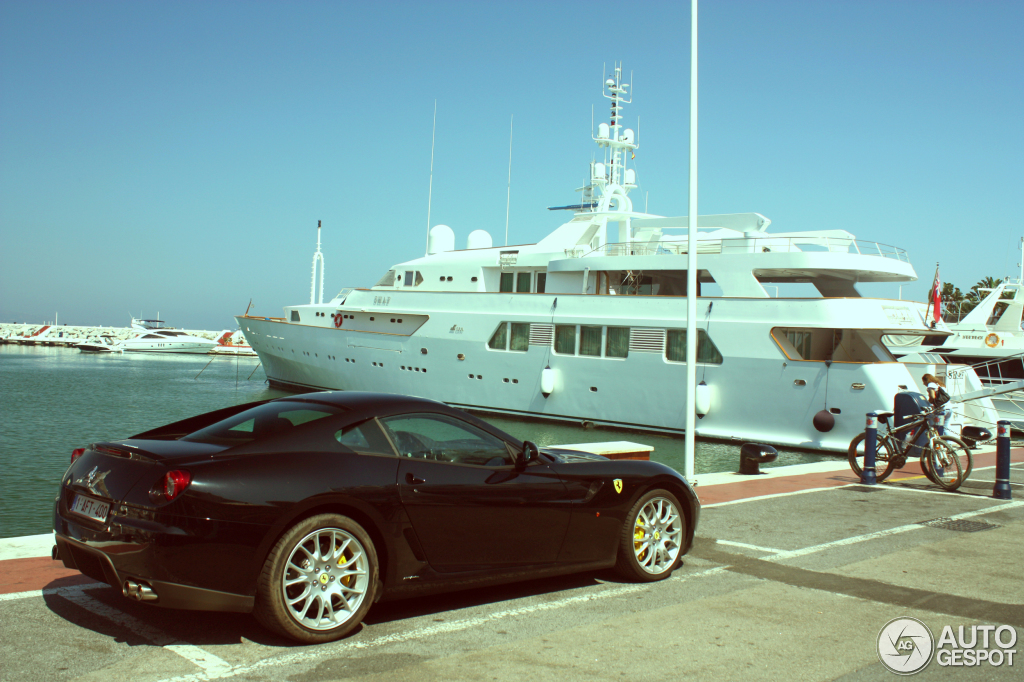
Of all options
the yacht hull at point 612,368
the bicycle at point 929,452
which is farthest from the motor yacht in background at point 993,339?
the bicycle at point 929,452

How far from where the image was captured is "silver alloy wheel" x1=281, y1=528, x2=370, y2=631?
3.79m

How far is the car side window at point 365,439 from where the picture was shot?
4.12 meters

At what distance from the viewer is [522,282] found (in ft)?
85.7

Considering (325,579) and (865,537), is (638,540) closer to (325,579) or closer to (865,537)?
(325,579)

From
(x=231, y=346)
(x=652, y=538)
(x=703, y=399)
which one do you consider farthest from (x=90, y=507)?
(x=231, y=346)

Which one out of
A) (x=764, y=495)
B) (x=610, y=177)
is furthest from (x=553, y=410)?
(x=764, y=495)

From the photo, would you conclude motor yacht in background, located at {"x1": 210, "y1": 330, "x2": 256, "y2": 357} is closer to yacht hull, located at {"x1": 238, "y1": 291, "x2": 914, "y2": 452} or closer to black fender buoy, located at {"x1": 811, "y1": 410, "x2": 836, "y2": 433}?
yacht hull, located at {"x1": 238, "y1": 291, "x2": 914, "y2": 452}

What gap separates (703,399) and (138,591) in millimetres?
17985

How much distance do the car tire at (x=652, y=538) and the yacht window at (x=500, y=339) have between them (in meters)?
18.4

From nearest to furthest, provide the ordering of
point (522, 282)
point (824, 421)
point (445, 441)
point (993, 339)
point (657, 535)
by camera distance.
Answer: point (445, 441) < point (657, 535) < point (824, 421) < point (522, 282) < point (993, 339)

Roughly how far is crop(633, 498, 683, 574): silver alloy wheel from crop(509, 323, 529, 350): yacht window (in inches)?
707

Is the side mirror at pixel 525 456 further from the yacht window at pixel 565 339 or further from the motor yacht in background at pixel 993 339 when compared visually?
the motor yacht in background at pixel 993 339

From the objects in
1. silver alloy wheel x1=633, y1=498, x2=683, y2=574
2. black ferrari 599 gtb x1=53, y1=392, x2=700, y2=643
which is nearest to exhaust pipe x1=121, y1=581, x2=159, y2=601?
black ferrari 599 gtb x1=53, y1=392, x2=700, y2=643

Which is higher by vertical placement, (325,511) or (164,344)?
(164,344)
